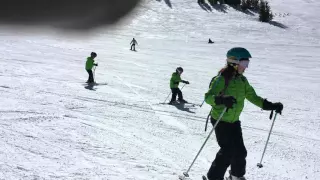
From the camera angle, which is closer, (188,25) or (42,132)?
(42,132)

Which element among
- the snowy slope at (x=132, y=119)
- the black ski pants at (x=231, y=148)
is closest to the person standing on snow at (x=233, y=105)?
the black ski pants at (x=231, y=148)

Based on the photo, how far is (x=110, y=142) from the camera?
6.06 m

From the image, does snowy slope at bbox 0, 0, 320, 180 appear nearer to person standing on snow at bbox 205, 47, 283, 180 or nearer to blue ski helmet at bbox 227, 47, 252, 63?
person standing on snow at bbox 205, 47, 283, 180

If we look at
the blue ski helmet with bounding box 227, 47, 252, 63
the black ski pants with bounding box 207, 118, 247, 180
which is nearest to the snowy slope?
the black ski pants with bounding box 207, 118, 247, 180

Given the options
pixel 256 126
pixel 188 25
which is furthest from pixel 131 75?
pixel 188 25

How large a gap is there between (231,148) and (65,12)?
5973 cm

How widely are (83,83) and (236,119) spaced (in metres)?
9.40

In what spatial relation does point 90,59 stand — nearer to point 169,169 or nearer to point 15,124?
point 15,124

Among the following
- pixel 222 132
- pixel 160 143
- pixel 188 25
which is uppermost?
pixel 188 25

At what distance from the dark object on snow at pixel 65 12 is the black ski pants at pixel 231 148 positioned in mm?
43694

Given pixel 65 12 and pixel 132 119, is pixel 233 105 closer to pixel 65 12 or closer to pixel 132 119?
pixel 132 119

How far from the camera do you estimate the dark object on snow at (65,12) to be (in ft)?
166

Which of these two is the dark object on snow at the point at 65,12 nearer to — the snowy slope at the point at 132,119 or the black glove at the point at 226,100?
the snowy slope at the point at 132,119

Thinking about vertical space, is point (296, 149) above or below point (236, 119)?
below
